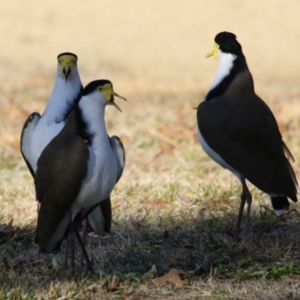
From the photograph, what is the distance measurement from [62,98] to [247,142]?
1.25 m

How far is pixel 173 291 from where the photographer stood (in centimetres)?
480

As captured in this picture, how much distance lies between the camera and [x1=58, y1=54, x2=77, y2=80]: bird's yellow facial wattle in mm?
5922

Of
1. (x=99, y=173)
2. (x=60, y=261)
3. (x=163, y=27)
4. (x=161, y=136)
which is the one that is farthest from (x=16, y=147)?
(x=163, y=27)

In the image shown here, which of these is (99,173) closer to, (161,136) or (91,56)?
(161,136)

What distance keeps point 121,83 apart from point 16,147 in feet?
13.8

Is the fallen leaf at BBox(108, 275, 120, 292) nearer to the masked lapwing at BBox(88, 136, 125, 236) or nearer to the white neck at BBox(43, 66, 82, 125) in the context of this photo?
the masked lapwing at BBox(88, 136, 125, 236)

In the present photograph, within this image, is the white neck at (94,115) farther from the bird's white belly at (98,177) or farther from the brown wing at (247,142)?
the brown wing at (247,142)

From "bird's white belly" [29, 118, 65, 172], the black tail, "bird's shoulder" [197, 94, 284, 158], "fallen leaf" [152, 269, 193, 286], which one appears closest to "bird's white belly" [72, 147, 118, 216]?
"fallen leaf" [152, 269, 193, 286]

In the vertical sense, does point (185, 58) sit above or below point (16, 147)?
above

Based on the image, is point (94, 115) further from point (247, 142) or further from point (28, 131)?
point (247, 142)

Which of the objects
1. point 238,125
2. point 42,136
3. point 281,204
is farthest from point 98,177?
point 281,204

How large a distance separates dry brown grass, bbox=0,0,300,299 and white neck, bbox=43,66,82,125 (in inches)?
32.1

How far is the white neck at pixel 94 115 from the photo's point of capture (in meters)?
4.91

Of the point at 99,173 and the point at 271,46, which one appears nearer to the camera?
the point at 99,173
